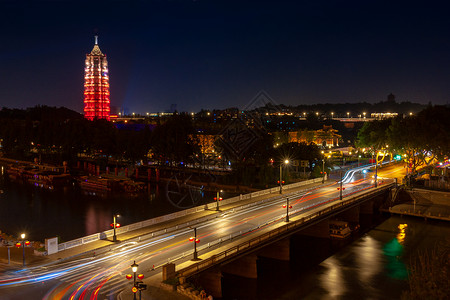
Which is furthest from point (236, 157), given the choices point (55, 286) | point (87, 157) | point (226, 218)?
point (87, 157)

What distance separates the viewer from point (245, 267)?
26594mm

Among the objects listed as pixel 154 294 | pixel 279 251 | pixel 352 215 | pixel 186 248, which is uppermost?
pixel 186 248

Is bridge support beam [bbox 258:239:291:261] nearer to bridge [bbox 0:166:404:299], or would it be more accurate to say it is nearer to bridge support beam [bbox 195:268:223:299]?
bridge [bbox 0:166:404:299]

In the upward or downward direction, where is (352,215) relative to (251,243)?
downward

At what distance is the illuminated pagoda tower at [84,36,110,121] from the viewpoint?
153500 millimetres

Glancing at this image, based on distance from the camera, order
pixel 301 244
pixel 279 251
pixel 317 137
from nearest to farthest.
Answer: pixel 279 251 < pixel 301 244 < pixel 317 137

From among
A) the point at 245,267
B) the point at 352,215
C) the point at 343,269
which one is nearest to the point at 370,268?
the point at 343,269

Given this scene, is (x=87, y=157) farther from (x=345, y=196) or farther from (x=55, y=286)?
(x=55, y=286)

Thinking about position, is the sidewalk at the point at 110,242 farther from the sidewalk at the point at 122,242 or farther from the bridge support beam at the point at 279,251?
the bridge support beam at the point at 279,251

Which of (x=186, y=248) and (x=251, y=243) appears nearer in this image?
(x=186, y=248)

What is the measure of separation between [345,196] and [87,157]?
241 ft

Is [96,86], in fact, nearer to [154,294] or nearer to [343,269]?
[343,269]

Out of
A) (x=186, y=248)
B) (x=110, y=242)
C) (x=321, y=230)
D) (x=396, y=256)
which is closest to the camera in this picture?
(x=186, y=248)

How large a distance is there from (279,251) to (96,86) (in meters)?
140
